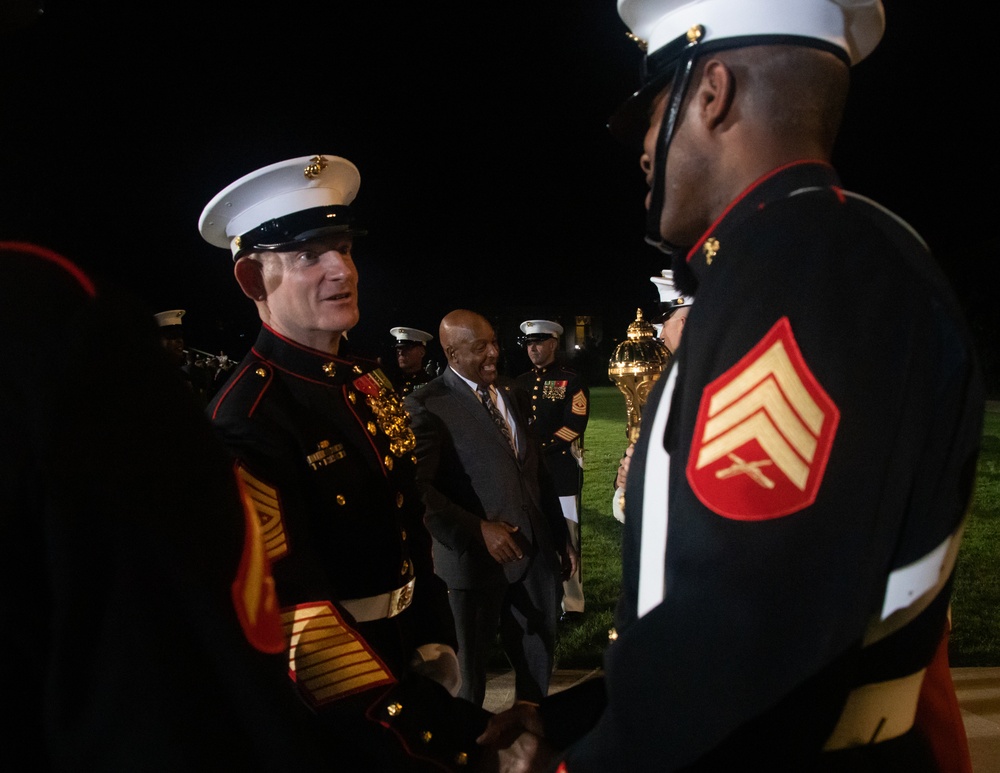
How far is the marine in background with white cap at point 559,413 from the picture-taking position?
7.74 metres

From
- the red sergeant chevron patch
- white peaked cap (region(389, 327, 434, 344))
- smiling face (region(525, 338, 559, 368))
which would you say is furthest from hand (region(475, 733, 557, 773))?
white peaked cap (region(389, 327, 434, 344))

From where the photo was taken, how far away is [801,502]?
3.36 ft

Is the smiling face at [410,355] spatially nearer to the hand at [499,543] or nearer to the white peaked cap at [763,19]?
the hand at [499,543]

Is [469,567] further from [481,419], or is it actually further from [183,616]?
[183,616]

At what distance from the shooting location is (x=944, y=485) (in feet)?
3.65

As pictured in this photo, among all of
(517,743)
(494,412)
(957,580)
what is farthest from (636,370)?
(957,580)

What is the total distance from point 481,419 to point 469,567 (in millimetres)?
831

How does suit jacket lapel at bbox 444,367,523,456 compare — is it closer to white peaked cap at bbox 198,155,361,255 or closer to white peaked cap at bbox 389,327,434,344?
white peaked cap at bbox 198,155,361,255

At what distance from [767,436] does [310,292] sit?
6.16 feet

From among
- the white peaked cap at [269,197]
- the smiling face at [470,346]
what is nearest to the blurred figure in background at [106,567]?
the white peaked cap at [269,197]

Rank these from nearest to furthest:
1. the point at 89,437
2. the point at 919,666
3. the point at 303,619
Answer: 1. the point at 89,437
2. the point at 919,666
3. the point at 303,619

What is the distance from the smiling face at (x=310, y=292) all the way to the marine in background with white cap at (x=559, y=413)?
4.99m

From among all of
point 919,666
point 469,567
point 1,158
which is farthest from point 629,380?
point 1,158

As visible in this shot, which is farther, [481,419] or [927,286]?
[481,419]
